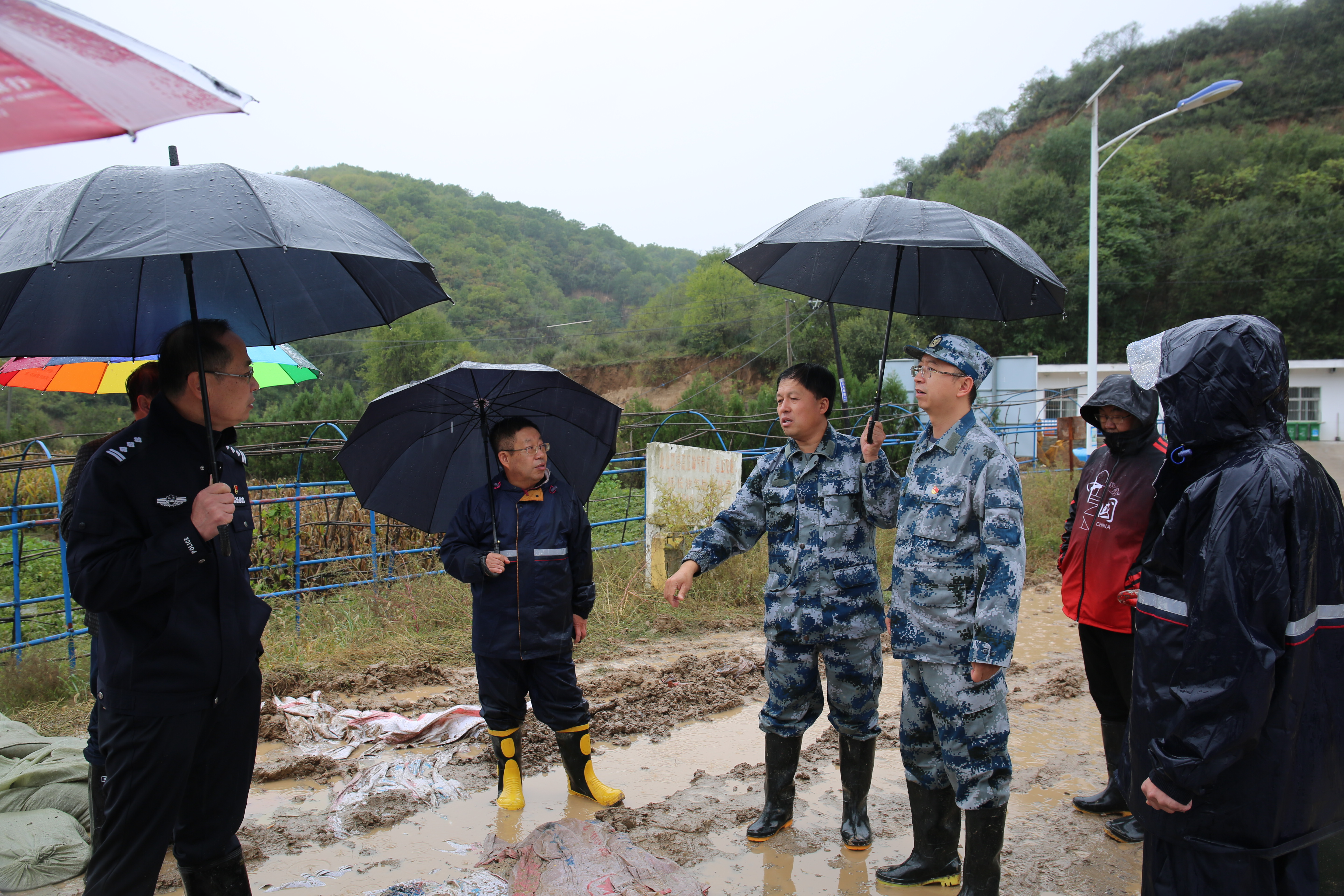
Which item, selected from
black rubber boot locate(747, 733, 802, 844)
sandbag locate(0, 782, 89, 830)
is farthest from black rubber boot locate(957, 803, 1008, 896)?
sandbag locate(0, 782, 89, 830)

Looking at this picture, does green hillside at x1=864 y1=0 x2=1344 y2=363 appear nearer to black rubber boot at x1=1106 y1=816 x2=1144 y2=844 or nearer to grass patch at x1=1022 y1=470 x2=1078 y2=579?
grass patch at x1=1022 y1=470 x2=1078 y2=579

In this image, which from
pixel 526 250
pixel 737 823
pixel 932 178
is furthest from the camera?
pixel 932 178

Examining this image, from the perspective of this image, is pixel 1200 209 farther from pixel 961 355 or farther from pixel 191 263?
pixel 191 263

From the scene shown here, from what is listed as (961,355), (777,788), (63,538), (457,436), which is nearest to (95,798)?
(63,538)

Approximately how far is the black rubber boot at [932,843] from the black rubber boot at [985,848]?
20cm

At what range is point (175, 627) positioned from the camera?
2.22 metres

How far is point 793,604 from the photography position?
323 cm

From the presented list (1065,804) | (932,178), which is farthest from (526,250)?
(1065,804)

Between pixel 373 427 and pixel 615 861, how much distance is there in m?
2.08

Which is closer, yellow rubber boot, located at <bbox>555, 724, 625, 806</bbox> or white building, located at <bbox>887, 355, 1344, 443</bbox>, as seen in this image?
yellow rubber boot, located at <bbox>555, 724, 625, 806</bbox>

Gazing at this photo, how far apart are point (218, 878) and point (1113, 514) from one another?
11.9 feet

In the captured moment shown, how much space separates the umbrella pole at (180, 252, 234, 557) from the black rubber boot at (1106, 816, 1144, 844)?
3.52 meters

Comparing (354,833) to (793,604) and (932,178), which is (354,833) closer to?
(793,604)

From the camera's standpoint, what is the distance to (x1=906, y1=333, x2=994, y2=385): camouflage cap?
294 centimetres
